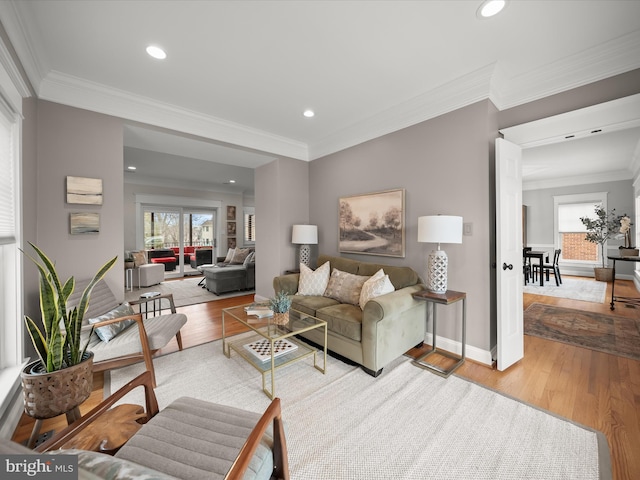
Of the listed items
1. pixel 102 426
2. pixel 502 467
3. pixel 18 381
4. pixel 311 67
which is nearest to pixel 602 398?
pixel 502 467

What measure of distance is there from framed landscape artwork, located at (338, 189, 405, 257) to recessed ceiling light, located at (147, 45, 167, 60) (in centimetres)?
260

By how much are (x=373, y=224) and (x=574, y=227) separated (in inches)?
286

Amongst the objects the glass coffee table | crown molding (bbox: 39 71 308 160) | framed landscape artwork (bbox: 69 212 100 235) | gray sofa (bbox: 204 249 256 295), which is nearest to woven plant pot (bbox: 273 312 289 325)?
the glass coffee table

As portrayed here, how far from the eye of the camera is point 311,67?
2.48 m

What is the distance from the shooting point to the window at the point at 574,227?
707cm

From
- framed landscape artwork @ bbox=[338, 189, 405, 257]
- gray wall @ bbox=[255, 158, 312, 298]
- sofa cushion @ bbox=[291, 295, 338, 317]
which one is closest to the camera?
sofa cushion @ bbox=[291, 295, 338, 317]

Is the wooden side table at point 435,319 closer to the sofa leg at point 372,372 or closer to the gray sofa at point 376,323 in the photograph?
the gray sofa at point 376,323

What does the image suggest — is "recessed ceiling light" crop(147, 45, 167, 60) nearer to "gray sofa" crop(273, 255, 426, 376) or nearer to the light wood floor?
"gray sofa" crop(273, 255, 426, 376)

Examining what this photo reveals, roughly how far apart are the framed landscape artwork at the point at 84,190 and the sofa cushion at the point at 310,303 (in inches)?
93.1

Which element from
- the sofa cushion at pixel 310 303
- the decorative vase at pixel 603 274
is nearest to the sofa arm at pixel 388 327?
the sofa cushion at pixel 310 303

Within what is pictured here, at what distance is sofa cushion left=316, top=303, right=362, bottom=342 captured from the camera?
245 cm

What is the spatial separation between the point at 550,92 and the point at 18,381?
4.88m

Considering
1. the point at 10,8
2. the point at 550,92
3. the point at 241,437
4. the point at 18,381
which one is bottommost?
the point at 18,381

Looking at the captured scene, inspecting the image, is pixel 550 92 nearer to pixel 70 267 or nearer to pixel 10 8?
pixel 10 8
